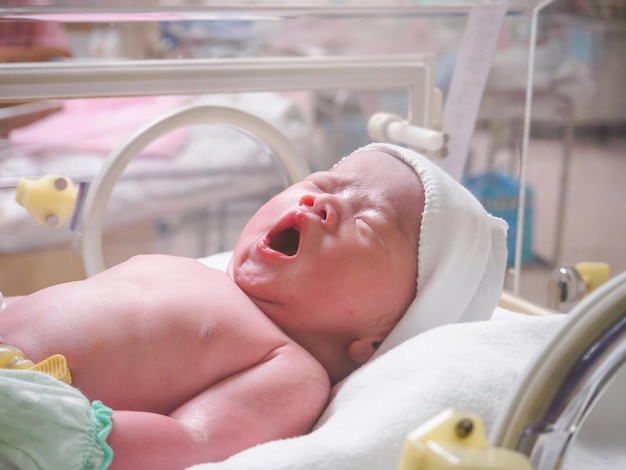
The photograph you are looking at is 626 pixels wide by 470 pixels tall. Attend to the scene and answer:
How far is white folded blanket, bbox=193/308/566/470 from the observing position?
616 millimetres

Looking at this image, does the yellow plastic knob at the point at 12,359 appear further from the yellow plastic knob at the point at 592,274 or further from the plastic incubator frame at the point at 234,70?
the yellow plastic knob at the point at 592,274

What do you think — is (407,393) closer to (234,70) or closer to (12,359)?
(12,359)

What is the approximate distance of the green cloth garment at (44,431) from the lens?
567mm

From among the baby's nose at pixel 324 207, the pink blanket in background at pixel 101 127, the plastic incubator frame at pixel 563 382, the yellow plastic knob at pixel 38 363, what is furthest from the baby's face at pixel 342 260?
the pink blanket in background at pixel 101 127

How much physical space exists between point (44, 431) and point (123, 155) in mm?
534

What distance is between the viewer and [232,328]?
2.54ft

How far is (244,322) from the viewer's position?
79 cm

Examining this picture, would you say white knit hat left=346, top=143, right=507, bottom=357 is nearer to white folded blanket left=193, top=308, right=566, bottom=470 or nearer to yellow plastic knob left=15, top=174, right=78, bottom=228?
white folded blanket left=193, top=308, right=566, bottom=470

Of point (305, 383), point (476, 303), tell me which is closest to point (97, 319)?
point (305, 383)

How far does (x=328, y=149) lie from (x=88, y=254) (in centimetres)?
152

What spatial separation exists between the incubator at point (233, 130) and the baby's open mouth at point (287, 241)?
0.85ft

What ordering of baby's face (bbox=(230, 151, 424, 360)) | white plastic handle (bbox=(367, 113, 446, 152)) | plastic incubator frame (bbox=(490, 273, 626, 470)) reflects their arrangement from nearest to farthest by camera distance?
plastic incubator frame (bbox=(490, 273, 626, 470)) → baby's face (bbox=(230, 151, 424, 360)) → white plastic handle (bbox=(367, 113, 446, 152))

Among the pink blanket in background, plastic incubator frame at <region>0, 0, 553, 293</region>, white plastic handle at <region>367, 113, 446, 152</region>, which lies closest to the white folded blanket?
white plastic handle at <region>367, 113, 446, 152</region>

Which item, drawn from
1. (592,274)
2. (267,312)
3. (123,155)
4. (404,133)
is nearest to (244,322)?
(267,312)
